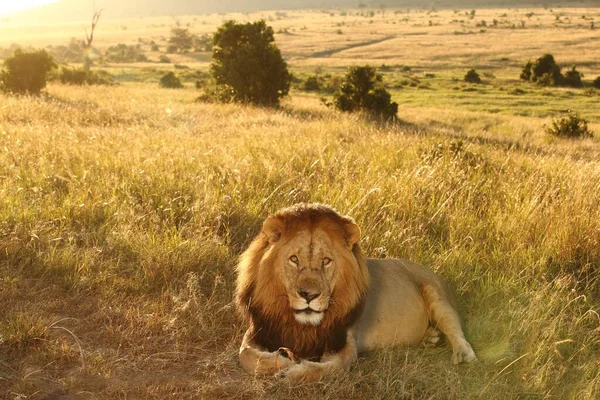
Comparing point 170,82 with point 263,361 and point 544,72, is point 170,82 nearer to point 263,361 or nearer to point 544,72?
point 544,72

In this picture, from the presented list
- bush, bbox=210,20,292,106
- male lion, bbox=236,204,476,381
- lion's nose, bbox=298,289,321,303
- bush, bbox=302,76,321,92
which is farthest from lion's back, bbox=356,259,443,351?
bush, bbox=302,76,321,92

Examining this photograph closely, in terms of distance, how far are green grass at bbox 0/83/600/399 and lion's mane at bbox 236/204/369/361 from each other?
23 centimetres

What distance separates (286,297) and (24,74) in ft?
53.8

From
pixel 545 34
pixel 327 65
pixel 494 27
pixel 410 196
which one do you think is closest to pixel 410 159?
pixel 410 196

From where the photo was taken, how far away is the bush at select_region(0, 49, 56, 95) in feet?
56.6

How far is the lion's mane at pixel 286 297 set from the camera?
321 centimetres

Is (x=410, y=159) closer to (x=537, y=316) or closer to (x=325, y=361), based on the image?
(x=537, y=316)

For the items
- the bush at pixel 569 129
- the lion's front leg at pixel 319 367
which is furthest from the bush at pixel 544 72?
the lion's front leg at pixel 319 367

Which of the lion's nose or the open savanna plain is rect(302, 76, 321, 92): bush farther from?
the lion's nose

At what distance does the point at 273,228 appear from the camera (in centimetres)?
320

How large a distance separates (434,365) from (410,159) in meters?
4.31

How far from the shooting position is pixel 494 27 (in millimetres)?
90562

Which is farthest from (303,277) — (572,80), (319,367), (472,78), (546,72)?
(546,72)

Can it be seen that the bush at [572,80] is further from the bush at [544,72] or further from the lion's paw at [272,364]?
the lion's paw at [272,364]
